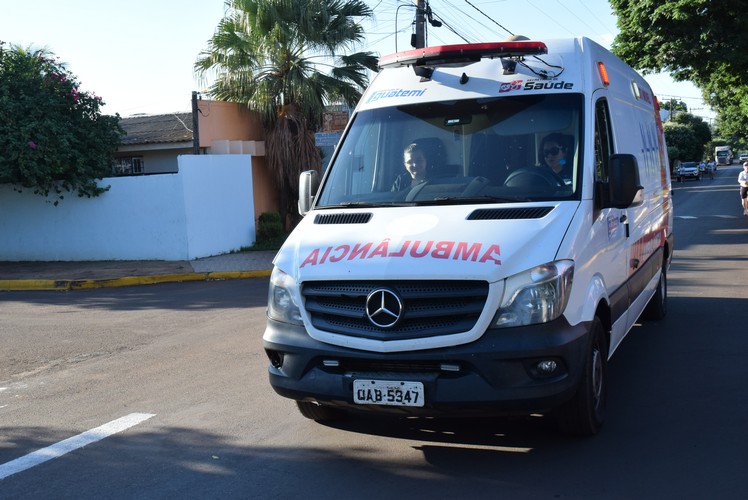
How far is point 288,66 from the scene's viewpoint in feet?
70.3

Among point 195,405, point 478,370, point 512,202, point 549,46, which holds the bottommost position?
point 195,405

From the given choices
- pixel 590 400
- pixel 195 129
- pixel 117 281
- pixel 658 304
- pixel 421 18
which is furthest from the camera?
pixel 421 18

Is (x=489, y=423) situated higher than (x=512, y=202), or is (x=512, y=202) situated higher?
(x=512, y=202)

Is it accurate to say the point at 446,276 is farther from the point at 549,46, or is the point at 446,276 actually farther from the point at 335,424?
the point at 549,46

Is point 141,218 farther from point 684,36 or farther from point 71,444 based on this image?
point 684,36

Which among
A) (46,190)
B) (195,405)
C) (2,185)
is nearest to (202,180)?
(46,190)

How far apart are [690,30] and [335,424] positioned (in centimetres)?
1922

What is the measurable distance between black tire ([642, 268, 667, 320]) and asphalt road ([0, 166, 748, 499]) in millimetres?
154

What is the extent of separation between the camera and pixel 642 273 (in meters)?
7.52

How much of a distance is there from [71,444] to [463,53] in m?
3.91

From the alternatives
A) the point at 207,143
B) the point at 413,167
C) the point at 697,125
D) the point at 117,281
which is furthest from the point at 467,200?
the point at 697,125

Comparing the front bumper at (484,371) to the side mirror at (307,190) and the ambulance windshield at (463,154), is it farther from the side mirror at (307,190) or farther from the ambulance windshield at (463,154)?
the side mirror at (307,190)

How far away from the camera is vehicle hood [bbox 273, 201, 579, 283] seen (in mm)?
4727

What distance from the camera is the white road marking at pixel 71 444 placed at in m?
5.22
